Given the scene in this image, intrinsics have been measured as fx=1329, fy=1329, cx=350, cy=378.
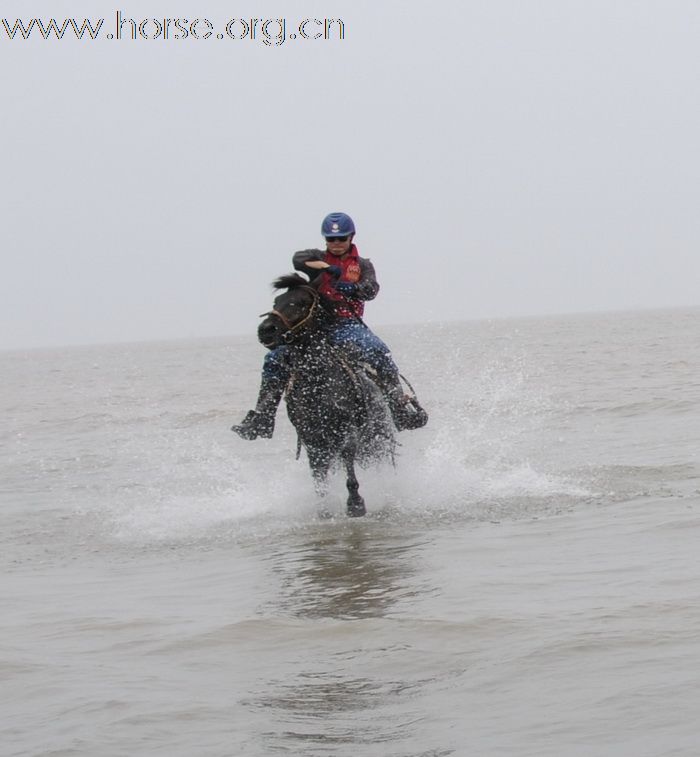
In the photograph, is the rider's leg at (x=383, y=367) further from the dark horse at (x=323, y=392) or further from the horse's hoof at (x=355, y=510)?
the horse's hoof at (x=355, y=510)

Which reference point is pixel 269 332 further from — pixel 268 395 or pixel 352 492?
pixel 352 492

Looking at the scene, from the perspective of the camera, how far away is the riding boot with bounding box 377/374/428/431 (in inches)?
364

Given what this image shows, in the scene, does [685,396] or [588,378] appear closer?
[685,396]

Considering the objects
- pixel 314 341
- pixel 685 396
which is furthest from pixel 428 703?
pixel 685 396

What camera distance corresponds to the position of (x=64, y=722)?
4332 millimetres

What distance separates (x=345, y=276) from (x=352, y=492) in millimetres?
1478

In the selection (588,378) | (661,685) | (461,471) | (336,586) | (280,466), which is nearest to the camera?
(661,685)

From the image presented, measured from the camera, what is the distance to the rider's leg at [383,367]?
29.6 ft

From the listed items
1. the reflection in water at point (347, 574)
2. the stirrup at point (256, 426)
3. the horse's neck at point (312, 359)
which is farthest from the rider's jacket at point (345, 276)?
the reflection in water at point (347, 574)

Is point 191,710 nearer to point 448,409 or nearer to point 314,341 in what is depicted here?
point 314,341

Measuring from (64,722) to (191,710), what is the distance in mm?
412

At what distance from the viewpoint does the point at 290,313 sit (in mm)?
8602

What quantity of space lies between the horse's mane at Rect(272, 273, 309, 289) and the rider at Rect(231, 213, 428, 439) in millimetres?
150

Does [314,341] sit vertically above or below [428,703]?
above
